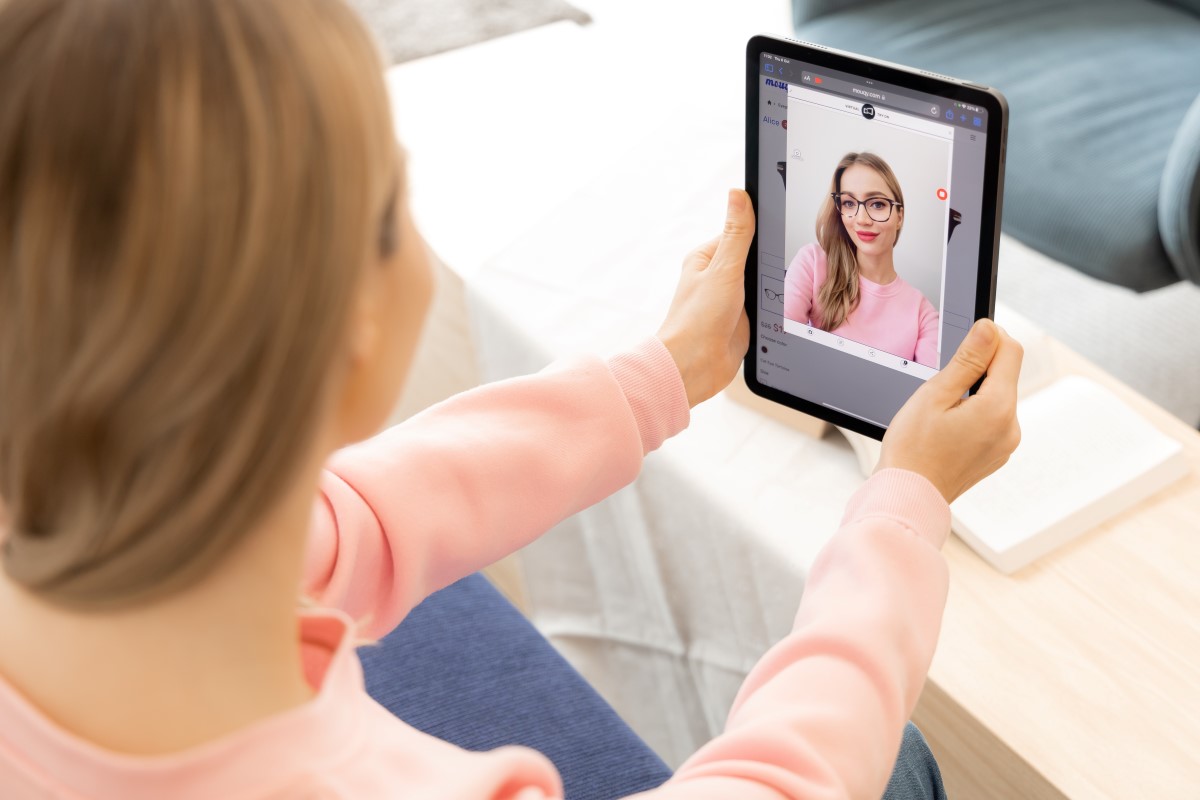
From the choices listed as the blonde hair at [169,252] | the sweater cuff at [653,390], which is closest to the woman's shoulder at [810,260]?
the sweater cuff at [653,390]

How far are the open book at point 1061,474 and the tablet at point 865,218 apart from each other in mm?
103

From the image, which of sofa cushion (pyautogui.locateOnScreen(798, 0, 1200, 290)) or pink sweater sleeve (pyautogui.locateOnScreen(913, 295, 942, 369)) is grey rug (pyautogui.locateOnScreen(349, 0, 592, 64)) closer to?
sofa cushion (pyautogui.locateOnScreen(798, 0, 1200, 290))

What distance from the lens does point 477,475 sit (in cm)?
80

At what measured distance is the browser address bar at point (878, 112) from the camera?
745 millimetres

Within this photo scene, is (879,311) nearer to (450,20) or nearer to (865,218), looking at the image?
(865,218)

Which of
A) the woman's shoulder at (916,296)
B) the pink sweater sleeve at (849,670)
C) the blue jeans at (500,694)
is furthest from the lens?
the blue jeans at (500,694)

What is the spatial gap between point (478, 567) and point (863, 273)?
1.12 feet

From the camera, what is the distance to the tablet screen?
2.48ft

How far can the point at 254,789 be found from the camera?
484mm

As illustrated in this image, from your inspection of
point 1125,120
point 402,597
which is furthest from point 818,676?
point 1125,120

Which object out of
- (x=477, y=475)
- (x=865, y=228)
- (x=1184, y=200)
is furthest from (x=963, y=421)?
(x=1184, y=200)

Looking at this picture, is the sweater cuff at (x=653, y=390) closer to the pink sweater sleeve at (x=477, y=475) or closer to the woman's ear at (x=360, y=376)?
the pink sweater sleeve at (x=477, y=475)

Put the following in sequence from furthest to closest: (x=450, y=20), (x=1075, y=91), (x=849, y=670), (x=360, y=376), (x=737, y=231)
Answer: (x=450, y=20), (x=1075, y=91), (x=737, y=231), (x=849, y=670), (x=360, y=376)

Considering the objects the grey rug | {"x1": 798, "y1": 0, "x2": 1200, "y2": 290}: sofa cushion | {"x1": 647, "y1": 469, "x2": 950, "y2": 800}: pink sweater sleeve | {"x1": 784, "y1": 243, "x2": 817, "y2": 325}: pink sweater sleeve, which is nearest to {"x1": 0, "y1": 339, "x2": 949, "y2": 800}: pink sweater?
{"x1": 647, "y1": 469, "x2": 950, "y2": 800}: pink sweater sleeve
